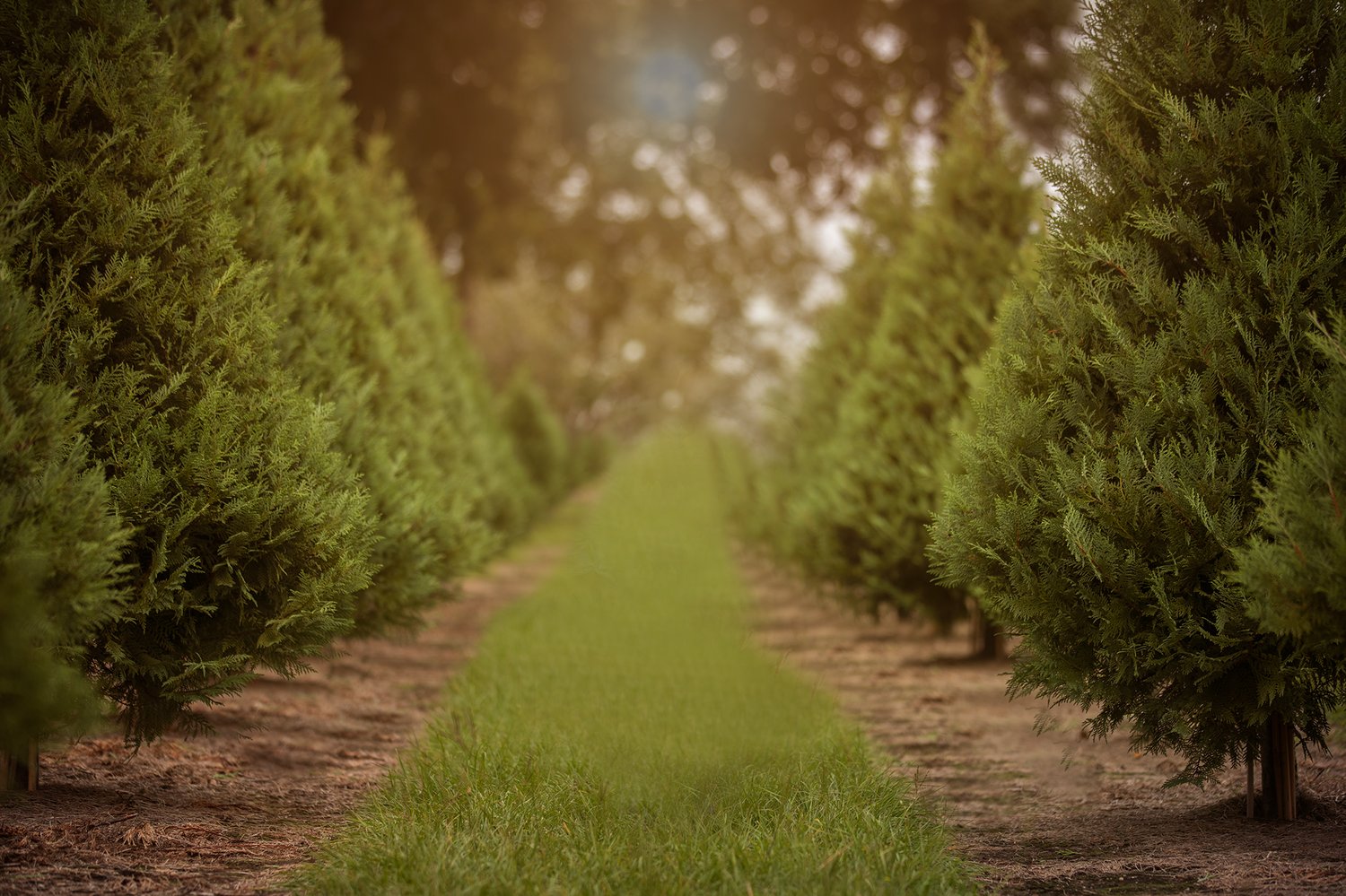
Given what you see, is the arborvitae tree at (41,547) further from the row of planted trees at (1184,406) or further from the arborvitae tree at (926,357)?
the arborvitae tree at (926,357)

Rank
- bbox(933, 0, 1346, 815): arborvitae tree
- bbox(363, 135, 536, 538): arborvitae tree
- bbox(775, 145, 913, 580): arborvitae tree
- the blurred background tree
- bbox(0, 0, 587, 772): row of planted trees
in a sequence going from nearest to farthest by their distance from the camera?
bbox(0, 0, 587, 772): row of planted trees, bbox(933, 0, 1346, 815): arborvitae tree, bbox(363, 135, 536, 538): arborvitae tree, bbox(775, 145, 913, 580): arborvitae tree, the blurred background tree

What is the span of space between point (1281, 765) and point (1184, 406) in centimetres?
186

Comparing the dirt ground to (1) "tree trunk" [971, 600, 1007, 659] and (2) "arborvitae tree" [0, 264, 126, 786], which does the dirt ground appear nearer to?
(1) "tree trunk" [971, 600, 1007, 659]

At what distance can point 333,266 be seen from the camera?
835 cm

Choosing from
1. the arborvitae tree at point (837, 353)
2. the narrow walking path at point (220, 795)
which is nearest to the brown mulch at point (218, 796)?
the narrow walking path at point (220, 795)

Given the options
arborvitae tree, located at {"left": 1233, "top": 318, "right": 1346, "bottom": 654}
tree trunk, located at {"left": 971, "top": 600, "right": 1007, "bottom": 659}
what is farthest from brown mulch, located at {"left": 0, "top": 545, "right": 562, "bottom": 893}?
tree trunk, located at {"left": 971, "top": 600, "right": 1007, "bottom": 659}

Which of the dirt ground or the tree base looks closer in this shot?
the dirt ground

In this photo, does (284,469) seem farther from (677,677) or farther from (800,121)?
(800,121)


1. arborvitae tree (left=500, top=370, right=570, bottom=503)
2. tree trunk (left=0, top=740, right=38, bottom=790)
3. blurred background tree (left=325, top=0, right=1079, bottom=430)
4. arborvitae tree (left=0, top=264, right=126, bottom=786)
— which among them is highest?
blurred background tree (left=325, top=0, right=1079, bottom=430)

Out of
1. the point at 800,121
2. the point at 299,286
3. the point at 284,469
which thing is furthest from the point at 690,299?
the point at 284,469

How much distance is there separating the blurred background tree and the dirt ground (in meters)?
7.22

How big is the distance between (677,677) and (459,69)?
466 inches

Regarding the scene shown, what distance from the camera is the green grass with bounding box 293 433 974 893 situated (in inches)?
164

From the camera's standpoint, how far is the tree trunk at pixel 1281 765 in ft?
17.0
